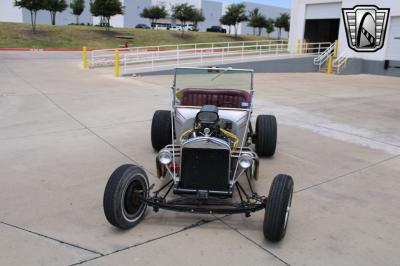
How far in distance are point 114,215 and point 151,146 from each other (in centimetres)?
294

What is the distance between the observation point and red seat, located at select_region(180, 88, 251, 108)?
5.46m

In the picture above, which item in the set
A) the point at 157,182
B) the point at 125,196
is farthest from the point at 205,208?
the point at 157,182

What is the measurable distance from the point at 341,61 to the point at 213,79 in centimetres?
1795

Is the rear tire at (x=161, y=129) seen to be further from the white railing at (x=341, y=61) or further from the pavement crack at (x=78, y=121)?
the white railing at (x=341, y=61)

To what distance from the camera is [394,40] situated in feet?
68.1

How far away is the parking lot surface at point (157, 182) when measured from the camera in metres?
3.35

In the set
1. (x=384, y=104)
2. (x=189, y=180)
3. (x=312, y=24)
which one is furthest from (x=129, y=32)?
(x=189, y=180)

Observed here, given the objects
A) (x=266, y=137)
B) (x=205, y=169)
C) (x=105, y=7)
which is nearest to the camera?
(x=205, y=169)

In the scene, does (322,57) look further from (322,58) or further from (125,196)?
(125,196)

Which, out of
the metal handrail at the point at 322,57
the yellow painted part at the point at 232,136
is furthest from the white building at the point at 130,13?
the yellow painted part at the point at 232,136

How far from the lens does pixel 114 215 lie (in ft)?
11.3

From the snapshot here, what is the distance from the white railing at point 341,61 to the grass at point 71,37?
21.2m

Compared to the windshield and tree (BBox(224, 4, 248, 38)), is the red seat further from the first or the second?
tree (BBox(224, 4, 248, 38))

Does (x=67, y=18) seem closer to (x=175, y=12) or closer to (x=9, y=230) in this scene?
(x=175, y=12)
